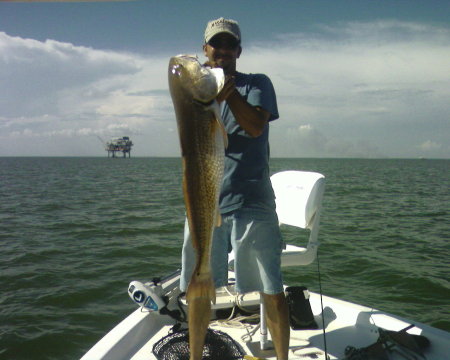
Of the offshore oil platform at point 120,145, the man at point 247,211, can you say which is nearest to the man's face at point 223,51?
the man at point 247,211

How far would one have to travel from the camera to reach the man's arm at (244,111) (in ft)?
7.27

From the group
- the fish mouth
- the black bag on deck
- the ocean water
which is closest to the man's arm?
the fish mouth

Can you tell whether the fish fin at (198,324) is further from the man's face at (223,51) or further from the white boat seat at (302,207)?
the man's face at (223,51)

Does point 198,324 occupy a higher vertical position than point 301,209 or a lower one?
lower

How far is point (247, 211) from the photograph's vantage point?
3045mm

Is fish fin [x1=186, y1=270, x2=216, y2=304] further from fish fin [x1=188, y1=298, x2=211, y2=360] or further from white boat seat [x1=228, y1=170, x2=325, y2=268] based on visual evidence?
white boat seat [x1=228, y1=170, x2=325, y2=268]

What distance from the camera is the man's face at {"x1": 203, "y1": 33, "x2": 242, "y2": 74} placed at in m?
2.76

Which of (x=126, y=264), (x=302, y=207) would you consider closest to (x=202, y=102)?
(x=302, y=207)

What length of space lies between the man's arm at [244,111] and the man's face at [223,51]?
0.49 m

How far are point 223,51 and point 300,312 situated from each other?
2890mm

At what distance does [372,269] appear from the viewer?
351 inches

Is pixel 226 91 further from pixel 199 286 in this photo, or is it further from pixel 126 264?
pixel 126 264

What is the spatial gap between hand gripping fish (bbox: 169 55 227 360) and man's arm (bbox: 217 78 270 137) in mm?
194

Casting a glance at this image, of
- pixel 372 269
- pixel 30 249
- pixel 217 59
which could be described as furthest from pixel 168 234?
pixel 217 59
